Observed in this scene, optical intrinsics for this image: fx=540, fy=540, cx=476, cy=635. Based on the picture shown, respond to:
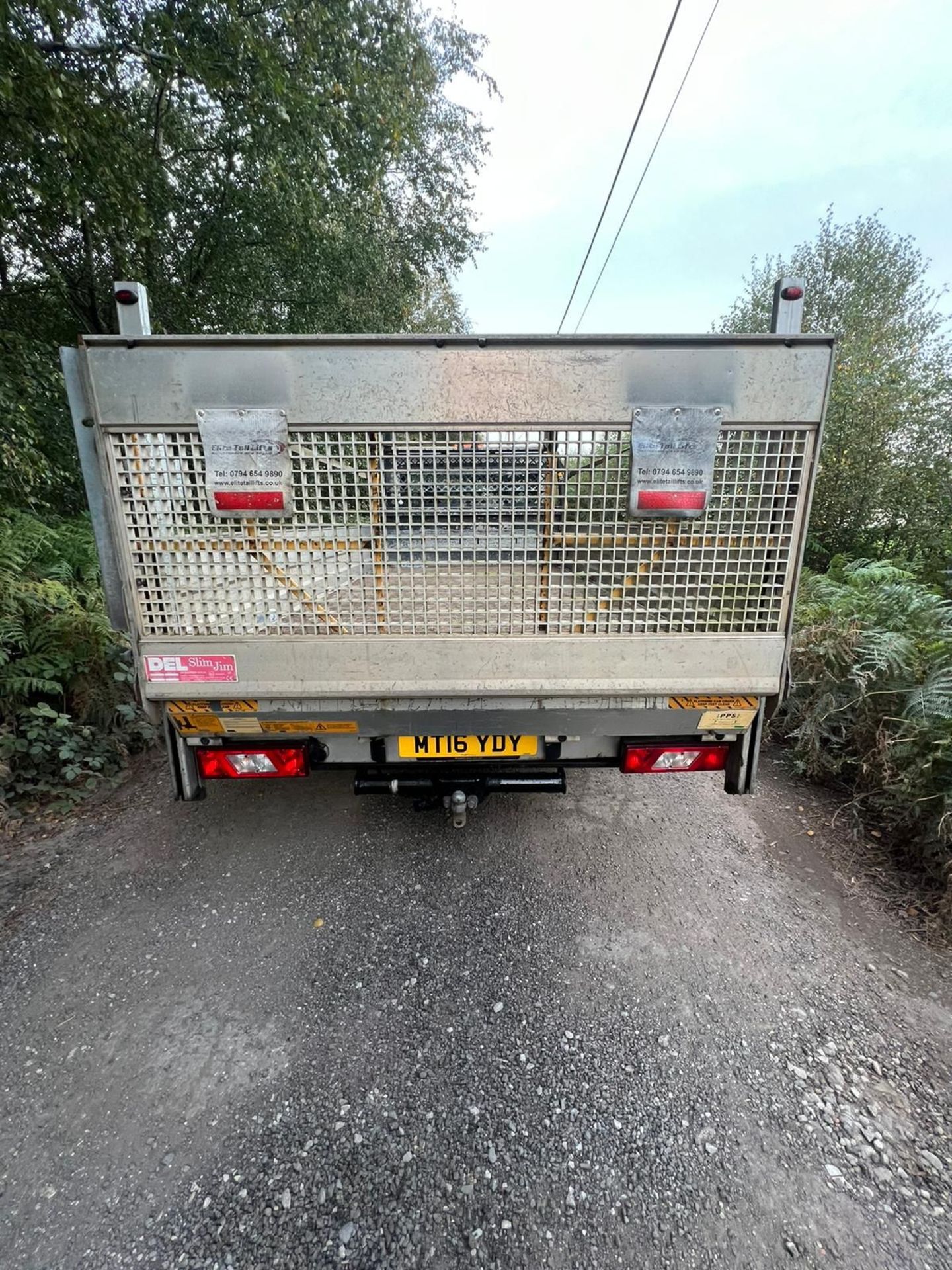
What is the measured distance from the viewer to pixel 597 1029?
80.7 inches

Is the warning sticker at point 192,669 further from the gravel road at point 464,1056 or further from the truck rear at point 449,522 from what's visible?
the gravel road at point 464,1056

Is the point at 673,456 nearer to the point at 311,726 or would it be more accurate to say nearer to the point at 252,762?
the point at 311,726

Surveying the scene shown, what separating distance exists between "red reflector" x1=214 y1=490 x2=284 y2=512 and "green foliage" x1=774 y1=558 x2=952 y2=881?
332 centimetres

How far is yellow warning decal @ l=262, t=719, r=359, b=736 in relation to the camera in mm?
2213

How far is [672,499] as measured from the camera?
1.92 meters

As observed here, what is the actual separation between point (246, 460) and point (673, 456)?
148 centimetres

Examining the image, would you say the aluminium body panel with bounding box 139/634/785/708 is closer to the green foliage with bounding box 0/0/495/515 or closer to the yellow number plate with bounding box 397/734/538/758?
the yellow number plate with bounding box 397/734/538/758

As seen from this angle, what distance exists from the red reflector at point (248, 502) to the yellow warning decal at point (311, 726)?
0.84m

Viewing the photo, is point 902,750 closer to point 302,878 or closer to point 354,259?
point 302,878

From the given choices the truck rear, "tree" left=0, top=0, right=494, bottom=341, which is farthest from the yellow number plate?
"tree" left=0, top=0, right=494, bottom=341

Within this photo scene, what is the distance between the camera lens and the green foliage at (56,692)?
3.63 m

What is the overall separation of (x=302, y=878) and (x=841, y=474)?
9.60 m

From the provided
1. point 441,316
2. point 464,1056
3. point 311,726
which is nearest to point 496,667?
A: point 311,726

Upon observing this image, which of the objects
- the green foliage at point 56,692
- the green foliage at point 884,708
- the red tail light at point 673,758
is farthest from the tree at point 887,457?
the green foliage at point 56,692
